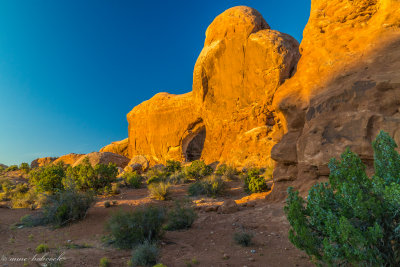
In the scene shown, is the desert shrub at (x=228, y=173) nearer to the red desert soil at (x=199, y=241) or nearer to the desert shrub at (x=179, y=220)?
the red desert soil at (x=199, y=241)

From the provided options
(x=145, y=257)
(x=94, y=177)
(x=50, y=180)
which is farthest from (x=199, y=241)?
(x=50, y=180)

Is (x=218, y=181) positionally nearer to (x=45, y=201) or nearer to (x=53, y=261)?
(x=45, y=201)

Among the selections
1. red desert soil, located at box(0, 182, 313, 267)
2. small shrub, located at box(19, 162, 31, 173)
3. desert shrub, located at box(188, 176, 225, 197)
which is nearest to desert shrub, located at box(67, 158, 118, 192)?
red desert soil, located at box(0, 182, 313, 267)

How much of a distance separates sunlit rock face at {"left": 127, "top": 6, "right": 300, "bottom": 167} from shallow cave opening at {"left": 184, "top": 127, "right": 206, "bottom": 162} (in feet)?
2.24

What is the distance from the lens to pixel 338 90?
7434 mm

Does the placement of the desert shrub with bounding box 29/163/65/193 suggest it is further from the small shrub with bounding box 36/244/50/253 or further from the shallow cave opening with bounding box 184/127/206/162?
the shallow cave opening with bounding box 184/127/206/162

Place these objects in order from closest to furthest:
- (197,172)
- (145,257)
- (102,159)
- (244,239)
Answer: (145,257) → (244,239) → (197,172) → (102,159)

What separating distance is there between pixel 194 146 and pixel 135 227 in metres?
24.6

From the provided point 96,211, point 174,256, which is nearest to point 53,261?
point 174,256

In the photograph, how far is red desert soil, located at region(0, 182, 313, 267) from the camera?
4.79 m

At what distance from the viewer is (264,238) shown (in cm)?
600

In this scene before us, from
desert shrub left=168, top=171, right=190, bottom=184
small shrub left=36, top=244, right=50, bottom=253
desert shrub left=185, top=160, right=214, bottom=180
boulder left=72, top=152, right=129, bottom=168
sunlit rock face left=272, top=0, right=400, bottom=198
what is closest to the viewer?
small shrub left=36, top=244, right=50, bottom=253

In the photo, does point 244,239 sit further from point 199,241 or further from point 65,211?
point 65,211

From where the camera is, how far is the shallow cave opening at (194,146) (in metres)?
29.8
